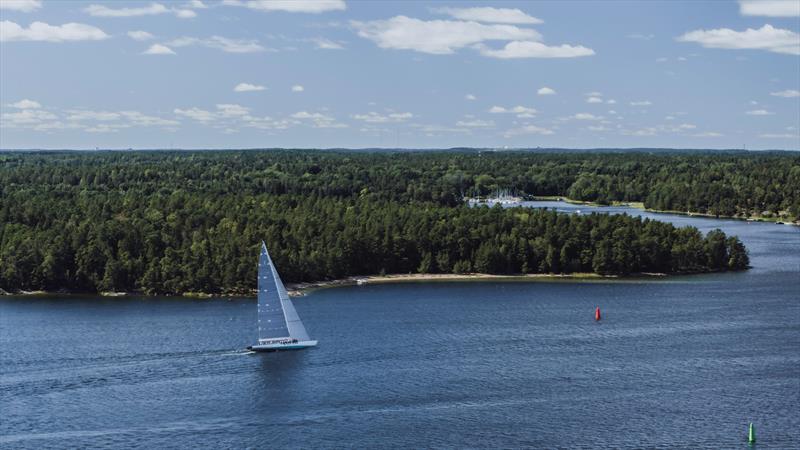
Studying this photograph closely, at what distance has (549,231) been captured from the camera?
14175cm

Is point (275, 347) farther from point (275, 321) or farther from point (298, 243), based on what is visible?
point (298, 243)

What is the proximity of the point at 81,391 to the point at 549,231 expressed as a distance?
8167cm

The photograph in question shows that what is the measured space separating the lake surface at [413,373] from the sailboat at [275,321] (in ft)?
4.89

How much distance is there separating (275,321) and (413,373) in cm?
1471

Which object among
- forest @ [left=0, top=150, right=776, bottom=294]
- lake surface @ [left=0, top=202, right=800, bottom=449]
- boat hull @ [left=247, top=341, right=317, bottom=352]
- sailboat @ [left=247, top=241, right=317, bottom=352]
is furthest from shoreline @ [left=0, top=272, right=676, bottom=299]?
boat hull @ [left=247, top=341, right=317, bottom=352]

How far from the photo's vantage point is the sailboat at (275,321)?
3406 inches

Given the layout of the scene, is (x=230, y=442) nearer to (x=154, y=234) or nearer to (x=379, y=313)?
(x=379, y=313)

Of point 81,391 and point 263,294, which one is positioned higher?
point 263,294

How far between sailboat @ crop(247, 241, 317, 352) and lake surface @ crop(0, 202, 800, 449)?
4.89 ft

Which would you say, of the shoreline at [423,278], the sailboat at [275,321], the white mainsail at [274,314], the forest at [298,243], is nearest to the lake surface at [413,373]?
the sailboat at [275,321]

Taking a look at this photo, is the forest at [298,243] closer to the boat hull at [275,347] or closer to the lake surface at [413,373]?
the lake surface at [413,373]

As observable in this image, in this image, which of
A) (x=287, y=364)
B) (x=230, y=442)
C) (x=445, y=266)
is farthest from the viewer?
(x=445, y=266)

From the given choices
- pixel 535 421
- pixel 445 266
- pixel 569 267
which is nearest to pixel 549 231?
pixel 569 267

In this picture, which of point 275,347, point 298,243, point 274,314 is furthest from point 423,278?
point 275,347
